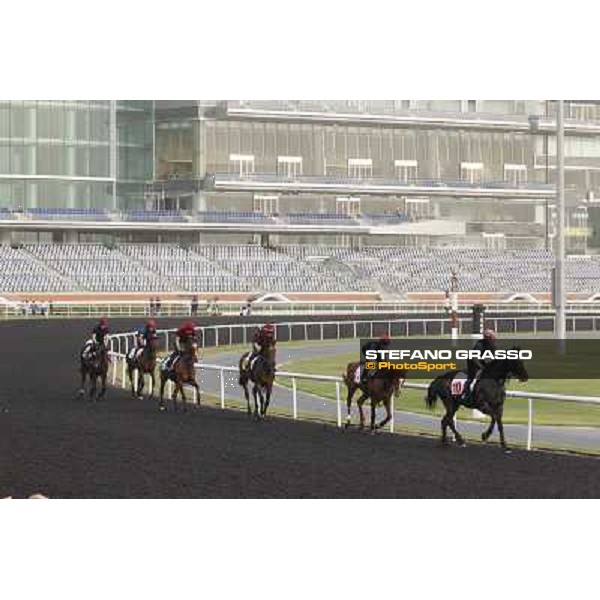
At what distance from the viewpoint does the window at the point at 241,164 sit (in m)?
72.8

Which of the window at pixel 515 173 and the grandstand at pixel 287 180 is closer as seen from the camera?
the grandstand at pixel 287 180

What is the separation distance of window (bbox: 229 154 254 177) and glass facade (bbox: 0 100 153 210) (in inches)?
137

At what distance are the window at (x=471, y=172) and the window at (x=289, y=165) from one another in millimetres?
6999

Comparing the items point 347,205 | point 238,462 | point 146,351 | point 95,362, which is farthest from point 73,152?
point 238,462

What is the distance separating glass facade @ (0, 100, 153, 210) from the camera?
69.8 m

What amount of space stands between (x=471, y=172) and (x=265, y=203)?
900 centimetres

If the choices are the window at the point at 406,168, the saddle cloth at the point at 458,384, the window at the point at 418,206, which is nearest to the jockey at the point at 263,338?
the saddle cloth at the point at 458,384

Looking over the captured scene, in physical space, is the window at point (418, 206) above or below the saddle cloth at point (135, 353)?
above

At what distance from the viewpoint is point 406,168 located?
73250 mm

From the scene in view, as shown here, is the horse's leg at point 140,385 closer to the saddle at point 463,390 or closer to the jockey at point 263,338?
the jockey at point 263,338

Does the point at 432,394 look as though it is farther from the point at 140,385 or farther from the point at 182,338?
the point at 140,385

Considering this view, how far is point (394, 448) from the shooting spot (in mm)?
18219

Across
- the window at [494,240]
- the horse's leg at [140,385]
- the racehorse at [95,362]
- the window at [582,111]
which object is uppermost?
the window at [582,111]
